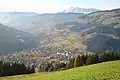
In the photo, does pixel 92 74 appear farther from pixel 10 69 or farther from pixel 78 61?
pixel 10 69

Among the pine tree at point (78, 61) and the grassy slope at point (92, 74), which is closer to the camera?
the grassy slope at point (92, 74)

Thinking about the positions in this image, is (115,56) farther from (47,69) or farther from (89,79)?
(89,79)

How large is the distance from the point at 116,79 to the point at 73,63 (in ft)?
241

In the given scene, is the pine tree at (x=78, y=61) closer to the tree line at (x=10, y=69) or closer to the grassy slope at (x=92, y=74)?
the tree line at (x=10, y=69)

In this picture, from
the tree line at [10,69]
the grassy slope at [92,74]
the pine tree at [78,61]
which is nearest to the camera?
the grassy slope at [92,74]

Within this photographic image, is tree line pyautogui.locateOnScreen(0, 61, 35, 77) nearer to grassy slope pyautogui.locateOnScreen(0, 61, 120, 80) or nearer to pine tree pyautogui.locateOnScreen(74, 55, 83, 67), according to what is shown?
pine tree pyautogui.locateOnScreen(74, 55, 83, 67)

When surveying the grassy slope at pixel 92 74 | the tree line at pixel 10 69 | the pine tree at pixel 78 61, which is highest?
the grassy slope at pixel 92 74

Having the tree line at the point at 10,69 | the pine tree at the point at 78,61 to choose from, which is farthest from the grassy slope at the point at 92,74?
the tree line at the point at 10,69

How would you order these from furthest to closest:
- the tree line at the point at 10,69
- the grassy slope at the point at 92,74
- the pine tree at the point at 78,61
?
the pine tree at the point at 78,61
the tree line at the point at 10,69
the grassy slope at the point at 92,74

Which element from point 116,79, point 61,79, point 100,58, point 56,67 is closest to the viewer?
point 116,79

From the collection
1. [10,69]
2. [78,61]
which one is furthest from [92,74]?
[10,69]

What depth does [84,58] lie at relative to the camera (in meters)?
107

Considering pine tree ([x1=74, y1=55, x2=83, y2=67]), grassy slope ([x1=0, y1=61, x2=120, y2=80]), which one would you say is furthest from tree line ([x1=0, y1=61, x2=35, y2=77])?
grassy slope ([x1=0, y1=61, x2=120, y2=80])

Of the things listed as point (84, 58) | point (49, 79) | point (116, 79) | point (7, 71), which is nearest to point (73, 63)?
point (84, 58)
